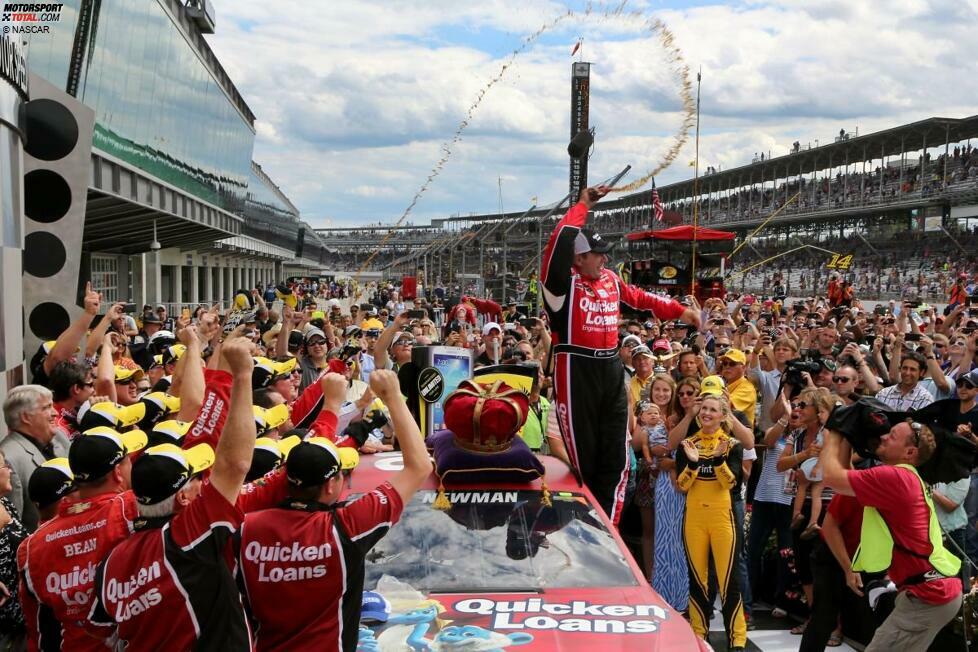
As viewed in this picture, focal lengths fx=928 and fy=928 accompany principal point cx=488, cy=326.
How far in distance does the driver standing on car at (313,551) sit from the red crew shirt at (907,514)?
8.02 ft

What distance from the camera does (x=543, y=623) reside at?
368cm

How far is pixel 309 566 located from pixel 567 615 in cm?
112

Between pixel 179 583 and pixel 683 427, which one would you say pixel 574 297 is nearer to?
pixel 683 427

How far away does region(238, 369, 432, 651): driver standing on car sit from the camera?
3.24 meters

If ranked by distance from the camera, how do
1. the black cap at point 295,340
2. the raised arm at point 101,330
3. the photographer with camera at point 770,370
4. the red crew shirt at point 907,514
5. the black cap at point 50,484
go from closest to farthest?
the black cap at point 50,484 < the red crew shirt at point 907,514 < the raised arm at point 101,330 < the photographer with camera at point 770,370 < the black cap at point 295,340

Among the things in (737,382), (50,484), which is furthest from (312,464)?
(737,382)

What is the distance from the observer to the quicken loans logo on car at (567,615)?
363 cm

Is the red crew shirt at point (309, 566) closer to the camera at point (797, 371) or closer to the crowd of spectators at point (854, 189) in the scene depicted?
the camera at point (797, 371)

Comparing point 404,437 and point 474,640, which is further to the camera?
point 474,640

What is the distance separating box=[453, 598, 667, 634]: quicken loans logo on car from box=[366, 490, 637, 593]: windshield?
0.51 ft

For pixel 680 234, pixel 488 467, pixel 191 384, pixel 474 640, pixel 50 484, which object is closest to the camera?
pixel 474 640

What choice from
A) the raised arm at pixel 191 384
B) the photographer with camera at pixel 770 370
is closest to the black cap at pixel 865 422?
the raised arm at pixel 191 384

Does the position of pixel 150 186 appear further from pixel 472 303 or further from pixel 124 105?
pixel 472 303

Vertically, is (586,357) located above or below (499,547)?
above
